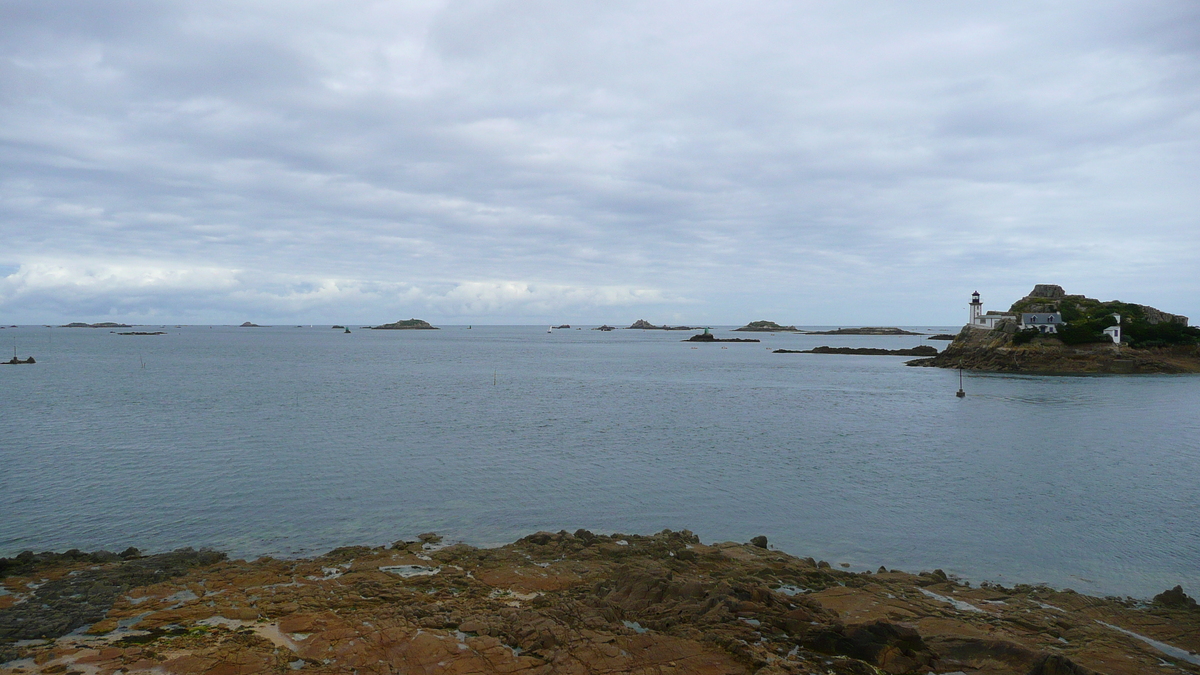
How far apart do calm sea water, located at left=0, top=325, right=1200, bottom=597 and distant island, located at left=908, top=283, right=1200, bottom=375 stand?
103ft

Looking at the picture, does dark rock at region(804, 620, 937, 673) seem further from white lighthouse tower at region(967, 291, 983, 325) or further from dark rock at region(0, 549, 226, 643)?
white lighthouse tower at region(967, 291, 983, 325)

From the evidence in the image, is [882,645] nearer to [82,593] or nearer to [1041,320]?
[82,593]

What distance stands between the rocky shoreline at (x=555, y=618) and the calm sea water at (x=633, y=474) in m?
2.18

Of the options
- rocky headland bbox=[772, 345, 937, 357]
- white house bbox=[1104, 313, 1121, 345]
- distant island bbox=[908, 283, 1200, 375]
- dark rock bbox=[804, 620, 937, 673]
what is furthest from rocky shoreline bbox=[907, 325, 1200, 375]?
dark rock bbox=[804, 620, 937, 673]

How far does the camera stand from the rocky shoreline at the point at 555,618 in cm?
980

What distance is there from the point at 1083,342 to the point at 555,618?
94.4 metres

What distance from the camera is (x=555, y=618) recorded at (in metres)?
11.3

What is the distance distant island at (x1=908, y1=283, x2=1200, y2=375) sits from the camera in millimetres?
78312

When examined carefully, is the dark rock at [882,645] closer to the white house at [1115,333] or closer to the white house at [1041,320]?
the white house at [1041,320]

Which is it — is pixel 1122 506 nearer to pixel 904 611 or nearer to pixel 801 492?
pixel 801 492

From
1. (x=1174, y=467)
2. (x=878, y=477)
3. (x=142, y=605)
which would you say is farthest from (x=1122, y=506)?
(x=142, y=605)

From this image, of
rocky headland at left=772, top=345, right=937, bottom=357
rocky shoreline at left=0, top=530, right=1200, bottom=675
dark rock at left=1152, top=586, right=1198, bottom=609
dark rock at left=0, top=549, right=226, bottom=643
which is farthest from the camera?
rocky headland at left=772, top=345, right=937, bottom=357

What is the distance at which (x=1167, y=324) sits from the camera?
274 ft

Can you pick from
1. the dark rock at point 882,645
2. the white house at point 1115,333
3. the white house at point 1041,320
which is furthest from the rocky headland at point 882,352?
the dark rock at point 882,645
